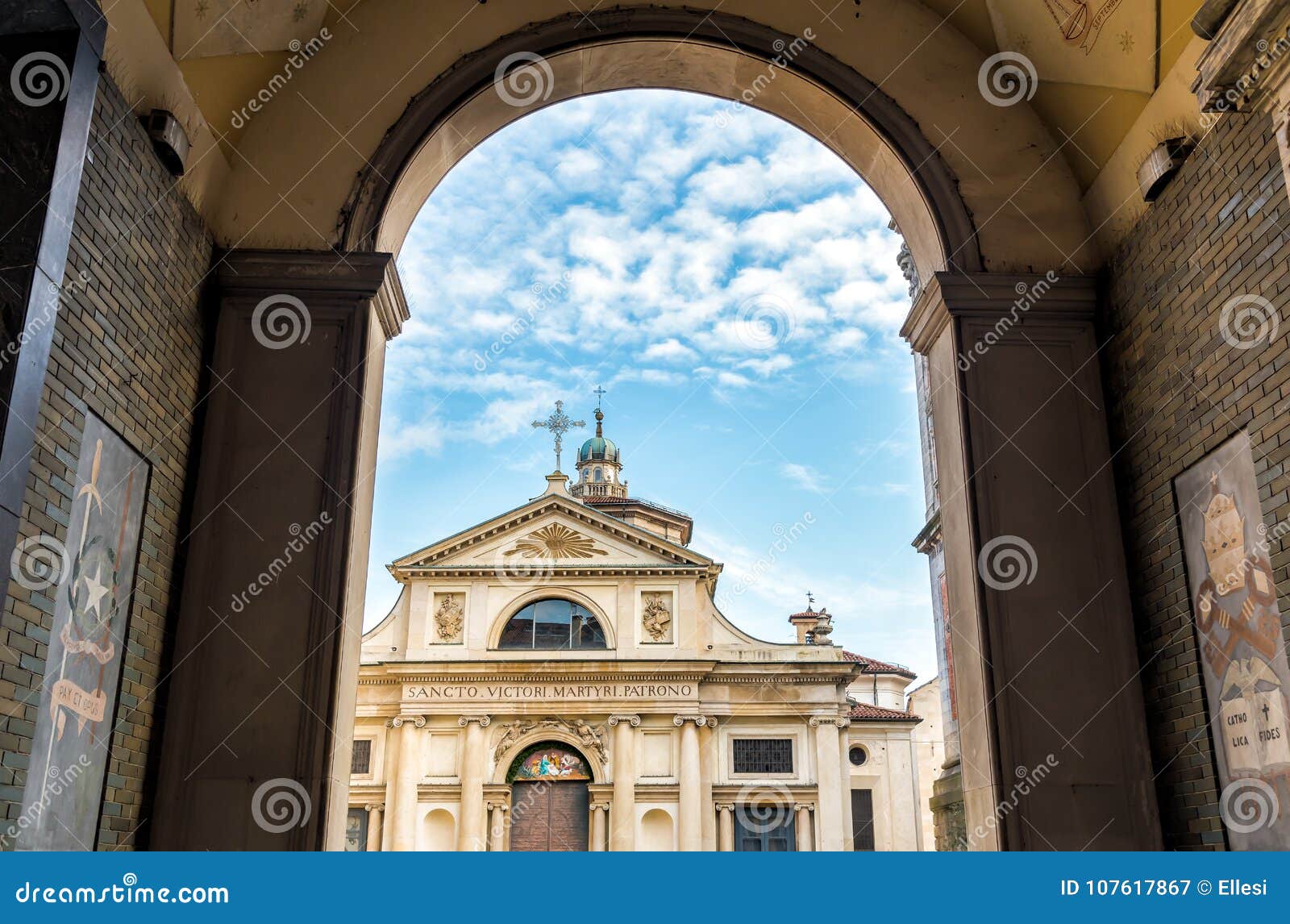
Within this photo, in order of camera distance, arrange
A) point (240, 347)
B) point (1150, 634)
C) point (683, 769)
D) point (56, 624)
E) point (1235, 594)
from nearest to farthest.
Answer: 1. point (56, 624)
2. point (1235, 594)
3. point (1150, 634)
4. point (240, 347)
5. point (683, 769)

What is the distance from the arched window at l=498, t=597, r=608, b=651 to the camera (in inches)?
1233

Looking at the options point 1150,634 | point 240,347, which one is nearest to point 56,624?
point 240,347

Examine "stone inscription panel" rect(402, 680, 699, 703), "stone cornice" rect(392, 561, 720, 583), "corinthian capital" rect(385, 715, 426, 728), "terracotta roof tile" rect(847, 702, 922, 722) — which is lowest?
"corinthian capital" rect(385, 715, 426, 728)

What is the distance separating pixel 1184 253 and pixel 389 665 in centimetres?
2729

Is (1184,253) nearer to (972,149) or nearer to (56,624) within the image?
(972,149)

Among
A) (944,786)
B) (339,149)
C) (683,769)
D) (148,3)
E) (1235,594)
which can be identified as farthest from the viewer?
(683,769)

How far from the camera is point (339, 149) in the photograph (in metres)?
6.58

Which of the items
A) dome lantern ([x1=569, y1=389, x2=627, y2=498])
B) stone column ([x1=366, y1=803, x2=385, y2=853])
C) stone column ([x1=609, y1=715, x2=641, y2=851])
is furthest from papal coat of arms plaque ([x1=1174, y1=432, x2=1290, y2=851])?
dome lantern ([x1=569, y1=389, x2=627, y2=498])
